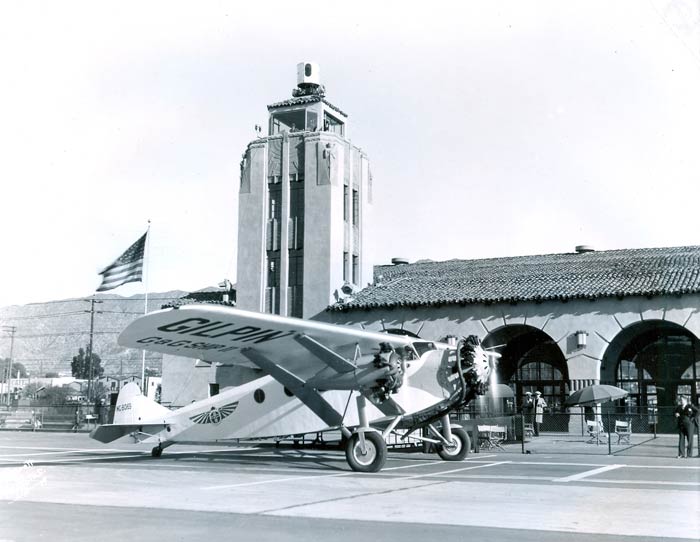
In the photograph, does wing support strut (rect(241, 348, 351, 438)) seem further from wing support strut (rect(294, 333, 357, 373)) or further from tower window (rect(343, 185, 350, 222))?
tower window (rect(343, 185, 350, 222))

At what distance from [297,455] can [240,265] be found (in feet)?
59.4

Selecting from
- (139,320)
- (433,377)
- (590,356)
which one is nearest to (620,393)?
(590,356)

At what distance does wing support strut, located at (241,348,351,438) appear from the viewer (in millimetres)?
16703

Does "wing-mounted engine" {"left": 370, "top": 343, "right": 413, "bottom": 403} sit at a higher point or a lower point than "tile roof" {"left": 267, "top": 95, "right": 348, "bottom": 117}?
lower

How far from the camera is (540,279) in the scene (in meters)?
34.0

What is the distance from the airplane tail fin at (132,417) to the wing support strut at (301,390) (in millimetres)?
3930

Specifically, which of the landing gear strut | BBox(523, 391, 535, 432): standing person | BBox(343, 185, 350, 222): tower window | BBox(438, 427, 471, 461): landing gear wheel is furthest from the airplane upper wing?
BBox(343, 185, 350, 222): tower window

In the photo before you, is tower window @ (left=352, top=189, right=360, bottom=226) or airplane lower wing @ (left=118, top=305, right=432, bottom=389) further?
tower window @ (left=352, top=189, right=360, bottom=226)

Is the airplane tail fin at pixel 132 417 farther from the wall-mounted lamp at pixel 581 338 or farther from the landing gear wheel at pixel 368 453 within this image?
the wall-mounted lamp at pixel 581 338

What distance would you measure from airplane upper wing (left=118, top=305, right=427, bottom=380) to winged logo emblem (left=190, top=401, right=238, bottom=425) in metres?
1.27

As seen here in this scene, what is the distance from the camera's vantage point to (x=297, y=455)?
2094 centimetres

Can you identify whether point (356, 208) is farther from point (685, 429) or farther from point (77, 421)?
point (685, 429)

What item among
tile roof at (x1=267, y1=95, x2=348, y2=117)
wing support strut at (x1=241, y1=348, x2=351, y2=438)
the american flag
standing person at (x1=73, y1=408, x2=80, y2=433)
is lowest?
standing person at (x1=73, y1=408, x2=80, y2=433)

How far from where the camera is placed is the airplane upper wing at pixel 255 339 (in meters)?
14.5
